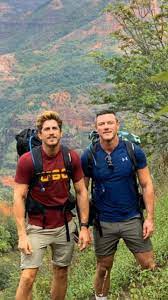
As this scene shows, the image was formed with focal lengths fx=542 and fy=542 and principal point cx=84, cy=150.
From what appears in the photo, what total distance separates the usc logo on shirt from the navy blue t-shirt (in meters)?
0.22

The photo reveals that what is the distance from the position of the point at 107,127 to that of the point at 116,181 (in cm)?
40

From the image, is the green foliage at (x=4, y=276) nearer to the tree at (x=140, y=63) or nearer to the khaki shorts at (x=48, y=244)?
the tree at (x=140, y=63)

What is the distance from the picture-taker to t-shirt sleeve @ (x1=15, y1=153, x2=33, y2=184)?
3.90 metres

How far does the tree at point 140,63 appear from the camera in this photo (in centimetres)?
1597

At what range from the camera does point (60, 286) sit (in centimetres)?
429

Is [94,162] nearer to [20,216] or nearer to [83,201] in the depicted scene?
[83,201]

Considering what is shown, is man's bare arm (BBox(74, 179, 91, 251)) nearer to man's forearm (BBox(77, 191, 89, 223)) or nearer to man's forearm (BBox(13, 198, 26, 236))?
man's forearm (BBox(77, 191, 89, 223))

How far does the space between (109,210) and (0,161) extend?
13116cm

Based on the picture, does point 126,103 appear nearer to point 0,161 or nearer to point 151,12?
point 151,12

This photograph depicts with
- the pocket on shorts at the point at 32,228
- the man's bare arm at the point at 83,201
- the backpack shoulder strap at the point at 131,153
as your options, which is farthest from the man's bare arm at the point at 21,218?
the backpack shoulder strap at the point at 131,153

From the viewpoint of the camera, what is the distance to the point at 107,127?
13.2 feet

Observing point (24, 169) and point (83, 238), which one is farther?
point (83, 238)

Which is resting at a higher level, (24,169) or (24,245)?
(24,169)

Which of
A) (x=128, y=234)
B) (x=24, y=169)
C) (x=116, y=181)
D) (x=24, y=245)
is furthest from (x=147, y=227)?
(x=24, y=169)
